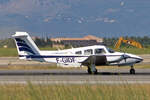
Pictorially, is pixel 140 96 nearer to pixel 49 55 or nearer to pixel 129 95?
pixel 129 95

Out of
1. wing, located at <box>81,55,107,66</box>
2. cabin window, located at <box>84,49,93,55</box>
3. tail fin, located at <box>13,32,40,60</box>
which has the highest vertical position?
tail fin, located at <box>13,32,40,60</box>

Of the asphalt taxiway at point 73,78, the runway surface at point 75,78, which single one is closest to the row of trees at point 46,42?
the asphalt taxiway at point 73,78

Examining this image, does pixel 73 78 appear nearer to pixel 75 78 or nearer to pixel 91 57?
pixel 75 78

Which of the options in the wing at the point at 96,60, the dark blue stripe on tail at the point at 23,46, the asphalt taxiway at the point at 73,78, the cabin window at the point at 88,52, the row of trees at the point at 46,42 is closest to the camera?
the asphalt taxiway at the point at 73,78

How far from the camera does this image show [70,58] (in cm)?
3073

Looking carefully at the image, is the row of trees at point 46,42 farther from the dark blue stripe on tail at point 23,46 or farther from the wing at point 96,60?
the wing at point 96,60

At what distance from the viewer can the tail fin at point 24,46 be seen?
104 ft

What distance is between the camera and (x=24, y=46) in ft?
105

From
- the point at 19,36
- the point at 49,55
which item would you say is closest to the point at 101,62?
the point at 49,55

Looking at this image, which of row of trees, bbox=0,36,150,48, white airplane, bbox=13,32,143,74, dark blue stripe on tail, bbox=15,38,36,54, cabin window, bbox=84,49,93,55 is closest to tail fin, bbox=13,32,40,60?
dark blue stripe on tail, bbox=15,38,36,54

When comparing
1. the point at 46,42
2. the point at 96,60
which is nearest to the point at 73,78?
the point at 96,60

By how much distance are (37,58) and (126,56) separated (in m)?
5.66

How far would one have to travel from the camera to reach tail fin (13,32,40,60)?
31750 mm

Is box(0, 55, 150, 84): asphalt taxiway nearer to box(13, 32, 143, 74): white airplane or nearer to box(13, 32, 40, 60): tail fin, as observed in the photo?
box(13, 32, 143, 74): white airplane
